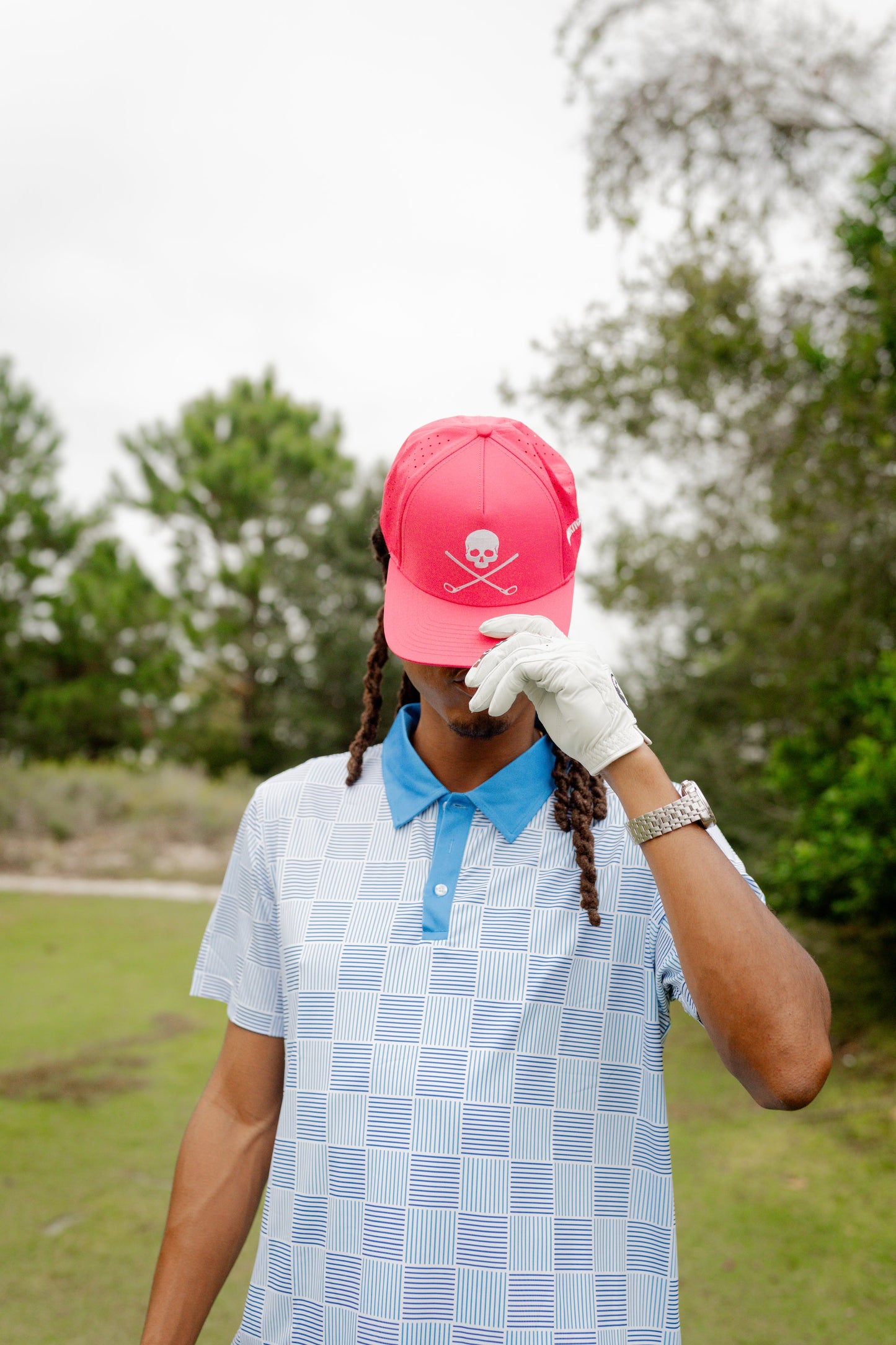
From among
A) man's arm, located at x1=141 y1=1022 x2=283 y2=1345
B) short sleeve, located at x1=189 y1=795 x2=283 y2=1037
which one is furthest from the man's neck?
man's arm, located at x1=141 y1=1022 x2=283 y2=1345

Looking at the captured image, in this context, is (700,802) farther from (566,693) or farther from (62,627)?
(62,627)

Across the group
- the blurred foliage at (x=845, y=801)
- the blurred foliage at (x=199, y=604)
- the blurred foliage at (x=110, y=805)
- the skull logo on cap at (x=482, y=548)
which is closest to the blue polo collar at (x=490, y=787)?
the skull logo on cap at (x=482, y=548)

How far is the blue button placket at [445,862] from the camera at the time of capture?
4.15 ft

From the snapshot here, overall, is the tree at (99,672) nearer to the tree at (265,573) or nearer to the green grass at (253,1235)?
the tree at (265,573)

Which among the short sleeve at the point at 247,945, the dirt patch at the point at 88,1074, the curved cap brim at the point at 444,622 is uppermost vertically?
the curved cap brim at the point at 444,622

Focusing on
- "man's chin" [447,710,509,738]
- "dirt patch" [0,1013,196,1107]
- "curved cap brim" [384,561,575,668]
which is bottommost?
"dirt patch" [0,1013,196,1107]

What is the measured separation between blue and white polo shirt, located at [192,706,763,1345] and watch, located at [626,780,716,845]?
0.16 m

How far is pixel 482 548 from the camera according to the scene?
50.7 inches

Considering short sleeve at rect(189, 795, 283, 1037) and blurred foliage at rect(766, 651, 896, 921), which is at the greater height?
short sleeve at rect(189, 795, 283, 1037)

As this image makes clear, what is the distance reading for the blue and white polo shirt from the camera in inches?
45.9

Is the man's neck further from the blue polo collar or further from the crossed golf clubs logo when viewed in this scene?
the crossed golf clubs logo

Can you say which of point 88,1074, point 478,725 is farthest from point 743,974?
point 88,1074

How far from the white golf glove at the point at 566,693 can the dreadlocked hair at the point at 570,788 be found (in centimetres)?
14

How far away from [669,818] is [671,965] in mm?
214
